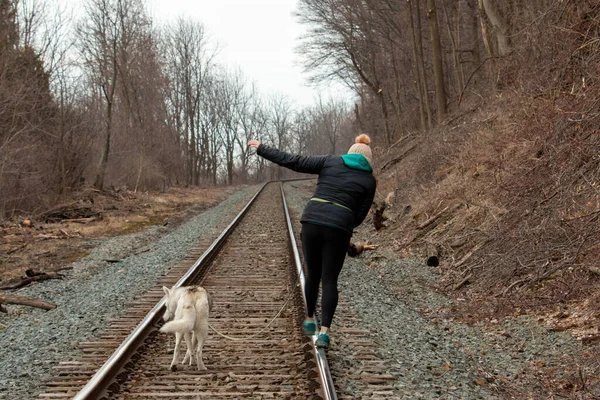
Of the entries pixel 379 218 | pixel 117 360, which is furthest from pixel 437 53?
pixel 117 360

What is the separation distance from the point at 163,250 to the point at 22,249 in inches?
151

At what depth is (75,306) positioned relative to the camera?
7.91m

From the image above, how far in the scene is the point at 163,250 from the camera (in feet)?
42.7

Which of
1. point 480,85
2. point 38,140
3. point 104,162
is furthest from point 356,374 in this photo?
point 104,162

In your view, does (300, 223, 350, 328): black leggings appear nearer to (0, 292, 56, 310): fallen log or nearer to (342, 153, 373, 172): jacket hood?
(342, 153, 373, 172): jacket hood

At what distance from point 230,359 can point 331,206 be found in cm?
Result: 178

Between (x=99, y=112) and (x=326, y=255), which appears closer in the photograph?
(x=326, y=255)

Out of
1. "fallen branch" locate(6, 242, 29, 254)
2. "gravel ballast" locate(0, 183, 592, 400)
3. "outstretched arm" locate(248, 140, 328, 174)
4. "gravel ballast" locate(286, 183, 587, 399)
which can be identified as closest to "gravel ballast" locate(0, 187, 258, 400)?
"gravel ballast" locate(0, 183, 592, 400)

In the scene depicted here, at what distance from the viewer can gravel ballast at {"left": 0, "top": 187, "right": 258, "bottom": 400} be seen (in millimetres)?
5344

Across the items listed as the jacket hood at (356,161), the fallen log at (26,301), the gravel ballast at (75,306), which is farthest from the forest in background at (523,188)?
the fallen log at (26,301)

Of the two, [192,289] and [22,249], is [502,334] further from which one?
[22,249]

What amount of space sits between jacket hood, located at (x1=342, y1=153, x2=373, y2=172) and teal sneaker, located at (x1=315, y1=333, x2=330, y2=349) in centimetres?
164

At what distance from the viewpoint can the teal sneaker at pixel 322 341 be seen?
5.36 m

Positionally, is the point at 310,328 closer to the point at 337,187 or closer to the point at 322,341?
the point at 322,341
